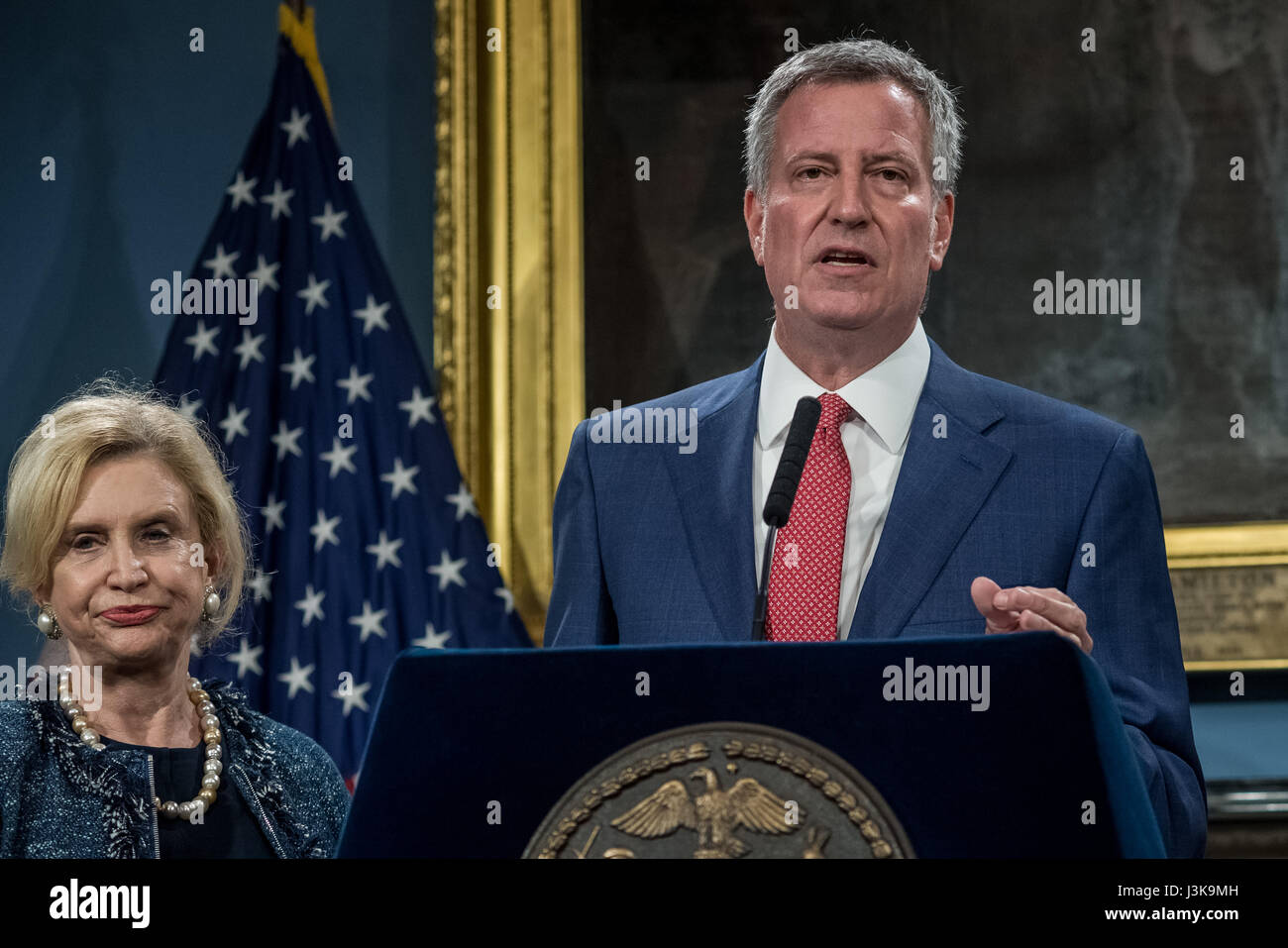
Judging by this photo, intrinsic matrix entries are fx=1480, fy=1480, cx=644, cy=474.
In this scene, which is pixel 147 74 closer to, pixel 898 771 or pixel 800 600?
pixel 800 600

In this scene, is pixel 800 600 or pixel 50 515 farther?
pixel 50 515

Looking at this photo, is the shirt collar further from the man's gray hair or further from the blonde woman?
the blonde woman

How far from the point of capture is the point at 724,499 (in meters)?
2.20

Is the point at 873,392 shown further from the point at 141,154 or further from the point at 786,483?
the point at 141,154

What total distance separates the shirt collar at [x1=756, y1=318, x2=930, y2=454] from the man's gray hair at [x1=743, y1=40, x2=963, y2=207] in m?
0.32

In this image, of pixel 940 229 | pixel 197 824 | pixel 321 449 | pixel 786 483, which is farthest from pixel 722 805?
pixel 321 449

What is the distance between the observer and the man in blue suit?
2035 millimetres

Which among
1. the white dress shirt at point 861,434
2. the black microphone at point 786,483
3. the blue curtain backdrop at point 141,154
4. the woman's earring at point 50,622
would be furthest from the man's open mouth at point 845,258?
the blue curtain backdrop at point 141,154

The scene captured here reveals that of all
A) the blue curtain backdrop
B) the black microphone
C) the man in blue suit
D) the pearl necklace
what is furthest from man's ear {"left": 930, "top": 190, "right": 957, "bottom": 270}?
the blue curtain backdrop

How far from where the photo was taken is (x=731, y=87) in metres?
4.79

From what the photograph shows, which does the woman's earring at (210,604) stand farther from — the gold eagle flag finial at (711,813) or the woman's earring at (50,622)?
the gold eagle flag finial at (711,813)

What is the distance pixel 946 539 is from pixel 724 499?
33 centimetres
